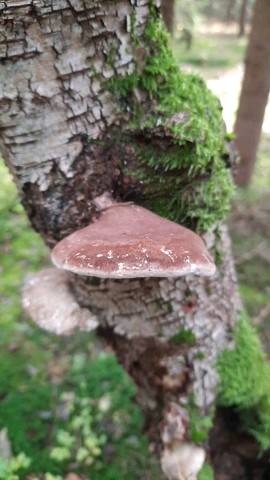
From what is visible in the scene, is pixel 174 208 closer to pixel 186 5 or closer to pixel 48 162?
pixel 48 162

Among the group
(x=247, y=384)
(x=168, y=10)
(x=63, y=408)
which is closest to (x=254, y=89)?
(x=168, y=10)

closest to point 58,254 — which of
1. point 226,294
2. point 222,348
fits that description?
point 226,294

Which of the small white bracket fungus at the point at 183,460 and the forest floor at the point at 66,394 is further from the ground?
the small white bracket fungus at the point at 183,460

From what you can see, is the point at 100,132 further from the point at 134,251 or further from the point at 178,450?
the point at 178,450

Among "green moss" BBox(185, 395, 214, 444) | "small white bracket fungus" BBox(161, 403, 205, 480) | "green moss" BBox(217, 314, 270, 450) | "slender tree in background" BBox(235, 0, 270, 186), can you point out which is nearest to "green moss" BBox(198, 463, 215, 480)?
"small white bracket fungus" BBox(161, 403, 205, 480)

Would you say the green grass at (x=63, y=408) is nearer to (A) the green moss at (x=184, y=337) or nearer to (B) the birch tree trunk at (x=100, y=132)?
(B) the birch tree trunk at (x=100, y=132)

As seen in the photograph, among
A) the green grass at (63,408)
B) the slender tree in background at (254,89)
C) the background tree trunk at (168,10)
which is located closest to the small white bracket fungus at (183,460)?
the green grass at (63,408)

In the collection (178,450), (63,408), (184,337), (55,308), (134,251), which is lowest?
(63,408)
